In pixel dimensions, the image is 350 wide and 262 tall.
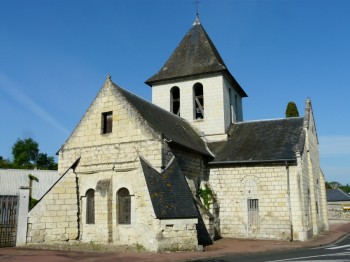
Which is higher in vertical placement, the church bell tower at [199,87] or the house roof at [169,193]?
the church bell tower at [199,87]

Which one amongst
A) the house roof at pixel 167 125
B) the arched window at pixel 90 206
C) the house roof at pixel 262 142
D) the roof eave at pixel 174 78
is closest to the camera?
the arched window at pixel 90 206

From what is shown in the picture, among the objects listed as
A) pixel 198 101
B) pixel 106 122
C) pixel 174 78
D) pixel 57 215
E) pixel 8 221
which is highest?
pixel 174 78

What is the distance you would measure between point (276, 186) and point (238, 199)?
2.08m

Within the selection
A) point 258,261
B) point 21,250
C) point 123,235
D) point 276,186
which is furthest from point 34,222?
point 276,186

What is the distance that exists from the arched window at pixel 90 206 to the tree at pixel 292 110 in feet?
70.6

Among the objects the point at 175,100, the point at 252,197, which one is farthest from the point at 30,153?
the point at 252,197

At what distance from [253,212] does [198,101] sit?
8297 millimetres

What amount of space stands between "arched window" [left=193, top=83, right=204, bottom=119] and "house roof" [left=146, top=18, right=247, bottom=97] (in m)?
1.06

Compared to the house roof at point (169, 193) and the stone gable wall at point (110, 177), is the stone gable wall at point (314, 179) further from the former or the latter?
the stone gable wall at point (110, 177)

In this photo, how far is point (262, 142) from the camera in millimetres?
19500

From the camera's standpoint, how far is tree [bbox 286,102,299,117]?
103 ft

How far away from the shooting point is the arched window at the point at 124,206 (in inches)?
576

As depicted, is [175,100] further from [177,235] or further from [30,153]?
[30,153]

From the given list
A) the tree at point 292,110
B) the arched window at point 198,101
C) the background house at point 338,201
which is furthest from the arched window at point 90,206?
the background house at point 338,201
